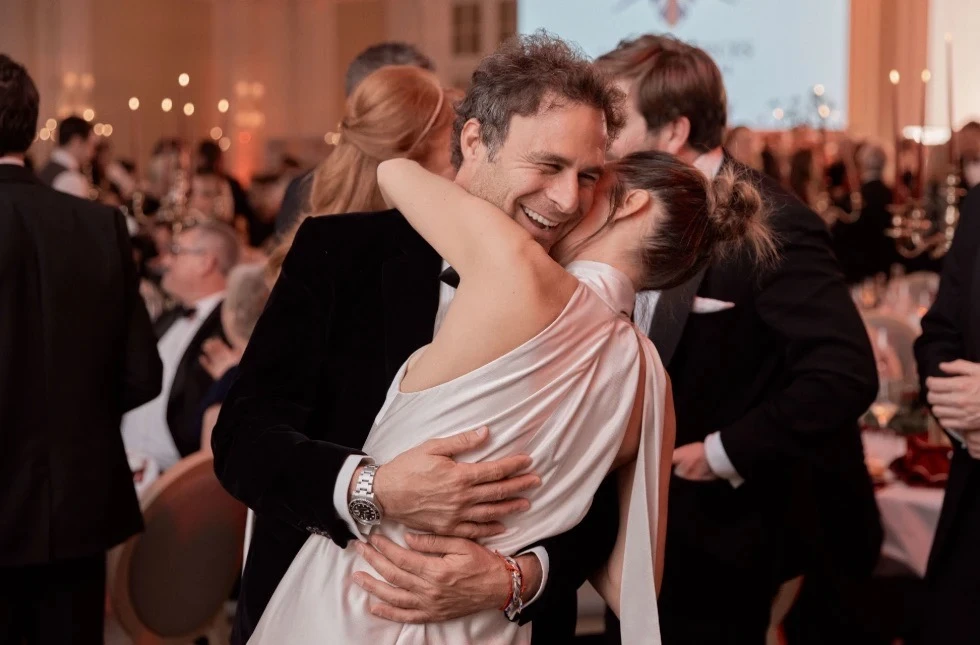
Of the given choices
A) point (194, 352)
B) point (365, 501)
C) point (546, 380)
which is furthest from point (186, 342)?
point (546, 380)

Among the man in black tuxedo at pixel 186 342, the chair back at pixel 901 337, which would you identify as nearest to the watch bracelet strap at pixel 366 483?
the man in black tuxedo at pixel 186 342

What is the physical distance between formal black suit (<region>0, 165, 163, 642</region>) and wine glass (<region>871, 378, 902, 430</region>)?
257 cm

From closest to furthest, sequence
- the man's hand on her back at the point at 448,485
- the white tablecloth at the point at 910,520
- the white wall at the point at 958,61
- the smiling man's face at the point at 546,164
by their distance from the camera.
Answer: the man's hand on her back at the point at 448,485
the smiling man's face at the point at 546,164
the white tablecloth at the point at 910,520
the white wall at the point at 958,61

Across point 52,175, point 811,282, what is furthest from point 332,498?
point 52,175

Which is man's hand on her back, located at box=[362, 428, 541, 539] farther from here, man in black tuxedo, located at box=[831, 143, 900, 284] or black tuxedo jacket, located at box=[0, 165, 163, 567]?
man in black tuxedo, located at box=[831, 143, 900, 284]

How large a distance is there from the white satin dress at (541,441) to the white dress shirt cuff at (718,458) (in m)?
0.93

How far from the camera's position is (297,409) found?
185 centimetres

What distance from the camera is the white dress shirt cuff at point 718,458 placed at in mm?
2729

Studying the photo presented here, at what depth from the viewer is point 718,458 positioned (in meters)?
2.73

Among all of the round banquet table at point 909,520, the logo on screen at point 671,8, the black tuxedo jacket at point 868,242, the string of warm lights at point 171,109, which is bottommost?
the round banquet table at point 909,520

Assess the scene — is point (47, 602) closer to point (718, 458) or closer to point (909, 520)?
point (718, 458)

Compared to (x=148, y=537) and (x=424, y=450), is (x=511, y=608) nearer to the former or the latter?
(x=424, y=450)

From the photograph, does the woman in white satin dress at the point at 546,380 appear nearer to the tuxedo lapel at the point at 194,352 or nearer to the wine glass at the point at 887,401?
the tuxedo lapel at the point at 194,352

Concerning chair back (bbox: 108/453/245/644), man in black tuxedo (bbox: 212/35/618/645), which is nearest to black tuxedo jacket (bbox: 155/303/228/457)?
chair back (bbox: 108/453/245/644)
